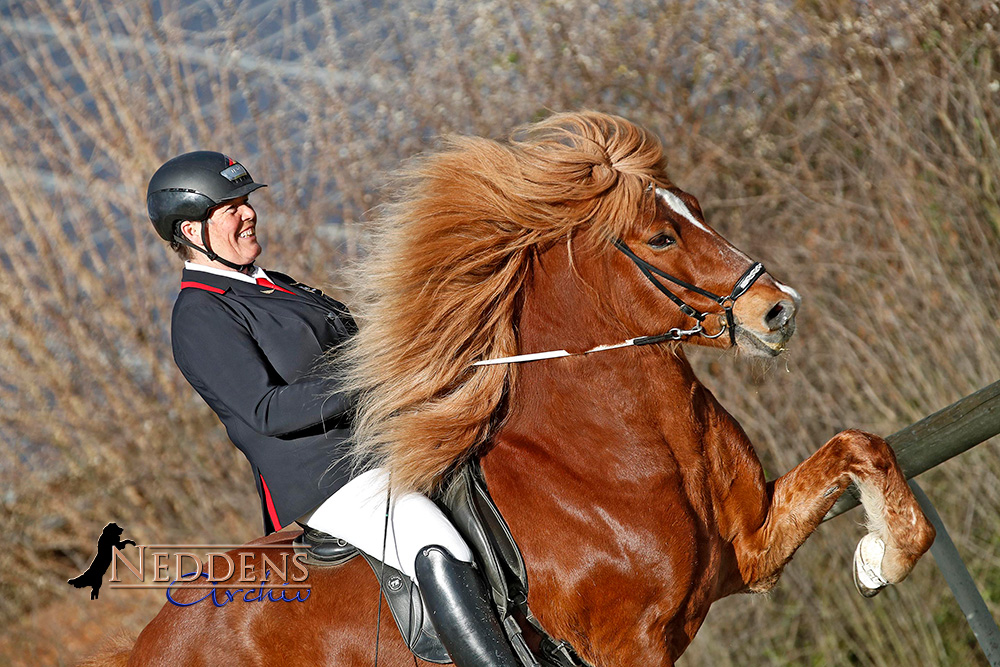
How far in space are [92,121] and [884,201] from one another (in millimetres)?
6535

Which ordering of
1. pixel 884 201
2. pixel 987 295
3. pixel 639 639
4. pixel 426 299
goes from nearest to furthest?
pixel 639 639 < pixel 426 299 < pixel 987 295 < pixel 884 201

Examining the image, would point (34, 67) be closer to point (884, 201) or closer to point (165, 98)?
point (165, 98)

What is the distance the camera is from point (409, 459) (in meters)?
3.05

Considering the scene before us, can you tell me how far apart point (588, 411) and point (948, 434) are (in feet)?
3.95

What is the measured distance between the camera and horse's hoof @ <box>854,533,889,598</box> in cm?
311

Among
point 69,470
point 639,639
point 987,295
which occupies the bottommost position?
point 69,470

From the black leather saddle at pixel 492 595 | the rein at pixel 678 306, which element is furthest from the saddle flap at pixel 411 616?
the rein at pixel 678 306

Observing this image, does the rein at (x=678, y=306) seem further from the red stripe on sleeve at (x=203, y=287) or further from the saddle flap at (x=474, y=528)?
the red stripe on sleeve at (x=203, y=287)

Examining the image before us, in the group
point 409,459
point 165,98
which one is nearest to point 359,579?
point 409,459

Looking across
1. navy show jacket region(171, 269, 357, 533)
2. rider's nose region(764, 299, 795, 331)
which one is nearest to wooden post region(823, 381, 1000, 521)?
rider's nose region(764, 299, 795, 331)

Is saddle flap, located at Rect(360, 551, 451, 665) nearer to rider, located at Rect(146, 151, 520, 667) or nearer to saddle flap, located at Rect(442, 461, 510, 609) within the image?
rider, located at Rect(146, 151, 520, 667)

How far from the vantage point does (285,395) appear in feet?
9.87

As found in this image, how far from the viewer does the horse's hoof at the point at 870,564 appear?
3105 millimetres

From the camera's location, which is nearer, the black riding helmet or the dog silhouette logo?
the black riding helmet
